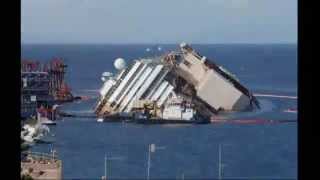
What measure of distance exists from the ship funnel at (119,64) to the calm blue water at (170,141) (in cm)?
3

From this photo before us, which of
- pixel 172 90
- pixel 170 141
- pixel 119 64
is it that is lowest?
pixel 170 141

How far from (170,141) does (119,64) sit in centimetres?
42

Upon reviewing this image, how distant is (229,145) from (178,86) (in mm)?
568

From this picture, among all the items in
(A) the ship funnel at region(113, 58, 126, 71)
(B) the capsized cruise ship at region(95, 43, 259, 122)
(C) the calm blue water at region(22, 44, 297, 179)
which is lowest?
(C) the calm blue water at region(22, 44, 297, 179)

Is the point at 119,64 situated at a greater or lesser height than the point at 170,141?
greater

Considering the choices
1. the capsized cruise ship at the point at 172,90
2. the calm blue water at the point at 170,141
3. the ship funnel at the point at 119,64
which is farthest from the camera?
the ship funnel at the point at 119,64

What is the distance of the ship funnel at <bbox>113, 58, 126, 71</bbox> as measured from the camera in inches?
93.4

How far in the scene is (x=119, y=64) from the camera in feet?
7.83

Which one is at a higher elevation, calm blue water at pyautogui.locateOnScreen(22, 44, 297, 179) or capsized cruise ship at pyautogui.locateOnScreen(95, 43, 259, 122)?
capsized cruise ship at pyautogui.locateOnScreen(95, 43, 259, 122)

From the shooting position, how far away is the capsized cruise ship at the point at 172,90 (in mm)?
2035

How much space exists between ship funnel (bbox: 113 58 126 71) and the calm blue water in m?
0.03
